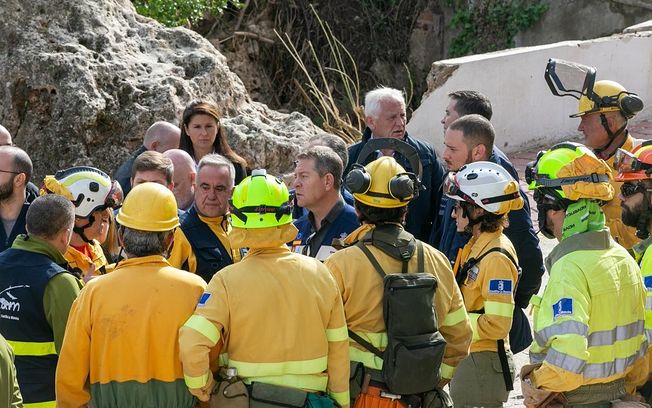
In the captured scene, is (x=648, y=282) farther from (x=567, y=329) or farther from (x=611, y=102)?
(x=611, y=102)

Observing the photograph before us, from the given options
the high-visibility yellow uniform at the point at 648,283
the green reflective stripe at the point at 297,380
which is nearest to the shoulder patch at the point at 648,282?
the high-visibility yellow uniform at the point at 648,283

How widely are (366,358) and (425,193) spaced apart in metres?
2.41

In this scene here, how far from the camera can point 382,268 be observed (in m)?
4.60

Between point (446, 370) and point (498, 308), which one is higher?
point (498, 308)

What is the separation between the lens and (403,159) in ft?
22.3

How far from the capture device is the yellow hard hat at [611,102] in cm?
687

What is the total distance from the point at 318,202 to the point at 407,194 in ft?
3.83

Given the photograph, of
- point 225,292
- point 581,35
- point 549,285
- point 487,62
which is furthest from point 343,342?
point 581,35

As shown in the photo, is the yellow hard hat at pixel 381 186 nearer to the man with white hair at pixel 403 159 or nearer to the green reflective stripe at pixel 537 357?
the green reflective stripe at pixel 537 357

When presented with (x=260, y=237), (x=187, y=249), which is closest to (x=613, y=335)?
(x=260, y=237)

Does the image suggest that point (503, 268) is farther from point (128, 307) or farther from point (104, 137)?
point (104, 137)

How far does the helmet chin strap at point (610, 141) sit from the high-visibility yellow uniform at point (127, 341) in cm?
365

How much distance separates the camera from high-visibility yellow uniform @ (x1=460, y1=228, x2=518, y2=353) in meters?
5.09

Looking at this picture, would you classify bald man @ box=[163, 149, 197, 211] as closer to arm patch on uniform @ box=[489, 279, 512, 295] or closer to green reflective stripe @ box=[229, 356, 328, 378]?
arm patch on uniform @ box=[489, 279, 512, 295]
